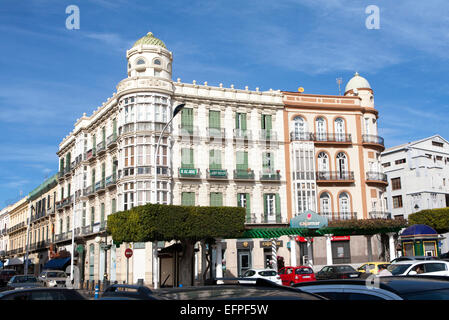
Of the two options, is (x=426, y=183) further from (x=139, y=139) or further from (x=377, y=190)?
(x=139, y=139)

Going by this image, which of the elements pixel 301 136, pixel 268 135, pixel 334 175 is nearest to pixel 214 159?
pixel 268 135

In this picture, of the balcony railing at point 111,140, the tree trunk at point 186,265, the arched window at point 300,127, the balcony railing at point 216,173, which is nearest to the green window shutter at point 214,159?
the balcony railing at point 216,173

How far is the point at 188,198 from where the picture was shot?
139 feet

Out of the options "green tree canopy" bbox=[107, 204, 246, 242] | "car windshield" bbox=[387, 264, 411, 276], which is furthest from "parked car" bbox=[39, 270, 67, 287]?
"car windshield" bbox=[387, 264, 411, 276]

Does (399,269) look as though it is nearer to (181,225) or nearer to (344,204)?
(181,225)

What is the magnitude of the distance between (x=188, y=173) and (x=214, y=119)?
5773mm

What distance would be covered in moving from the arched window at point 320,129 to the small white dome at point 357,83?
5947 millimetres

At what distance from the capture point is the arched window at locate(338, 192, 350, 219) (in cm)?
4659

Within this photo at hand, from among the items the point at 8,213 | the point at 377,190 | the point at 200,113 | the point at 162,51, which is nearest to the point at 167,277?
the point at 200,113

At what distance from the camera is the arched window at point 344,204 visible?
4659 centimetres

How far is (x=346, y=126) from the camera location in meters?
48.8

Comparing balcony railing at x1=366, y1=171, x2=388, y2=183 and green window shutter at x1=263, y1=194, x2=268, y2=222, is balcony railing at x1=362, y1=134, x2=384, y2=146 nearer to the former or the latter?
balcony railing at x1=366, y1=171, x2=388, y2=183

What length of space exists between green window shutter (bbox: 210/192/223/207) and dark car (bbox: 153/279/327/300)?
3869 centimetres

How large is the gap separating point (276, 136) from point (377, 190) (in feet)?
38.0
